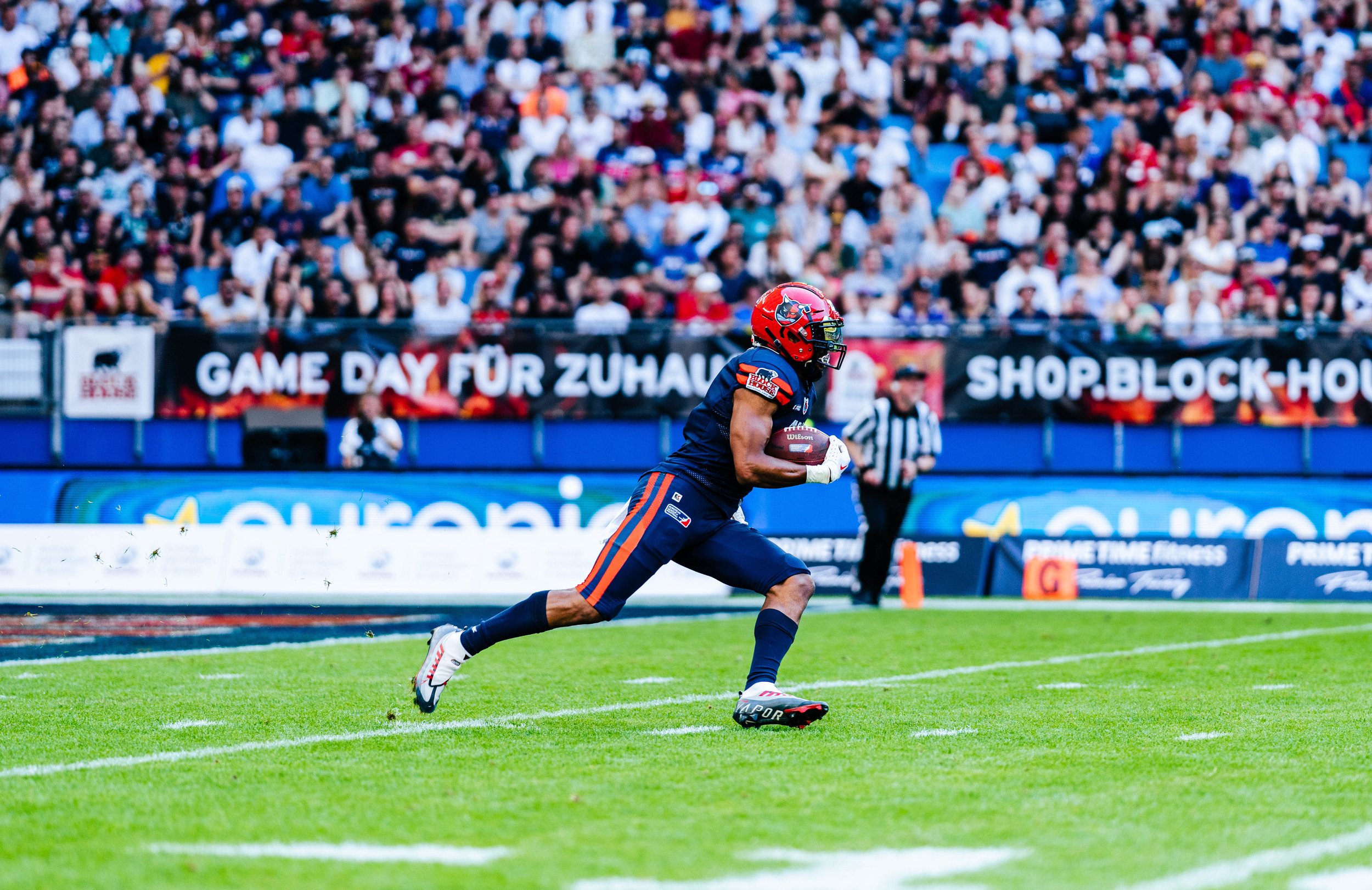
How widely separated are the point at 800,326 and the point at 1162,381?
32.8 ft

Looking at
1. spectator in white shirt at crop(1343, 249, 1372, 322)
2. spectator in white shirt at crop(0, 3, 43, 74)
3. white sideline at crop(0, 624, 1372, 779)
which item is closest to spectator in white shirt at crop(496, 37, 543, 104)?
spectator in white shirt at crop(0, 3, 43, 74)

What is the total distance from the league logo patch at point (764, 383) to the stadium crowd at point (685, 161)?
9535 millimetres

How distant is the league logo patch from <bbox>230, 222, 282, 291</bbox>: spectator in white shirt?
Result: 484 inches

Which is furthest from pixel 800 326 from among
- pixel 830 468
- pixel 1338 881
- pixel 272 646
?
pixel 272 646

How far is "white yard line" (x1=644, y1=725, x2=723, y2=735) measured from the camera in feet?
23.6

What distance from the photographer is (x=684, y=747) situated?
6.73 meters

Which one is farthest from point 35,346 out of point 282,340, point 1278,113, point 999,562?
point 1278,113

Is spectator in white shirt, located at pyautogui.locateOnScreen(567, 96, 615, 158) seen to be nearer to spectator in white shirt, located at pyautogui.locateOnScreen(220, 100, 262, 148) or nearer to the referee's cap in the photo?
spectator in white shirt, located at pyautogui.locateOnScreen(220, 100, 262, 148)

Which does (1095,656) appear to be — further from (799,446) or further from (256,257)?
(256,257)

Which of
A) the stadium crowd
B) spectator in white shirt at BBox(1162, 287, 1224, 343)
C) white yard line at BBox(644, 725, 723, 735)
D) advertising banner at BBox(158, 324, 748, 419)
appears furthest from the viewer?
the stadium crowd

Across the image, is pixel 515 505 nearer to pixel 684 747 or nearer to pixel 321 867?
pixel 684 747

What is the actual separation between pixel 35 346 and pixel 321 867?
13.4 metres

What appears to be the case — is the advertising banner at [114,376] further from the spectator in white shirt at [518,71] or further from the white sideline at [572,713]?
the white sideline at [572,713]

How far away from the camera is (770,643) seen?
24.4 feet
